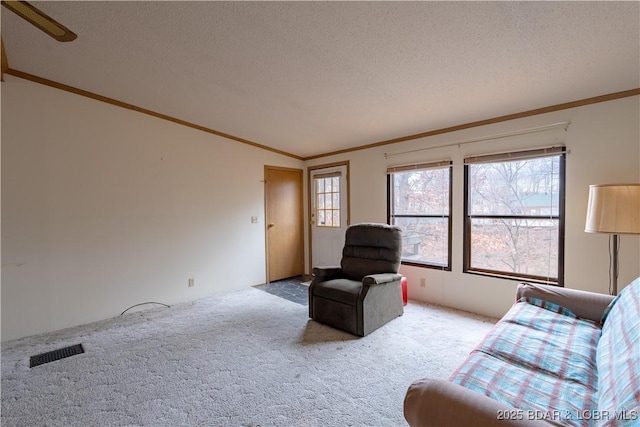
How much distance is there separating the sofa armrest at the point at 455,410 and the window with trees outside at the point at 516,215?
258 cm

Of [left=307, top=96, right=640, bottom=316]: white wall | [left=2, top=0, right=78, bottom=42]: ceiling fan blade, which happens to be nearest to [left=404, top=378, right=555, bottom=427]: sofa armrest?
[left=307, top=96, right=640, bottom=316]: white wall

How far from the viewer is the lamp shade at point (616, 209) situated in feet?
6.67

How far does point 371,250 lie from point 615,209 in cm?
208

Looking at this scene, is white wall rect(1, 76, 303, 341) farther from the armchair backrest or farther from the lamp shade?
the lamp shade

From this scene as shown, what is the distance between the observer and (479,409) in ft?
3.13

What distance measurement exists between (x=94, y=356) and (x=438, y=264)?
3751 millimetres

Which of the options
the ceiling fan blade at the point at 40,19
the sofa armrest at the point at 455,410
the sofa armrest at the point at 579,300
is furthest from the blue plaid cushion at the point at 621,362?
the ceiling fan blade at the point at 40,19

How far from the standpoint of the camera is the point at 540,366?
142cm

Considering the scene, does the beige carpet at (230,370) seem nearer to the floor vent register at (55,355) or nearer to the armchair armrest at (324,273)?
the floor vent register at (55,355)

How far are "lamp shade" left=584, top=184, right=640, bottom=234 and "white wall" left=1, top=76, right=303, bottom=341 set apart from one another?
13.4 ft

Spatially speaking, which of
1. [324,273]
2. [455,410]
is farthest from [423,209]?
[455,410]

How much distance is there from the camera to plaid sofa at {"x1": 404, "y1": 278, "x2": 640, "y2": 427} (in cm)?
96

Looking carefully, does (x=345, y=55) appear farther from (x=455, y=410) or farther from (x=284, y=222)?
(x=284, y=222)

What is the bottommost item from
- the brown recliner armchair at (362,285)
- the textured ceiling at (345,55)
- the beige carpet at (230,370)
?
the beige carpet at (230,370)
